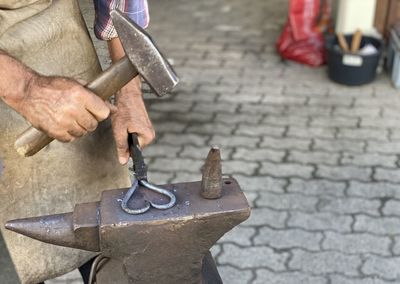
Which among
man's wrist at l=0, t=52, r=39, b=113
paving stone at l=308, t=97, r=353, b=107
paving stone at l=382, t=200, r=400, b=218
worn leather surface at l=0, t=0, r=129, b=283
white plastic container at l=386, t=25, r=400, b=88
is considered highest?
man's wrist at l=0, t=52, r=39, b=113

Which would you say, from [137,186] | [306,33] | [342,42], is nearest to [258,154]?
[342,42]

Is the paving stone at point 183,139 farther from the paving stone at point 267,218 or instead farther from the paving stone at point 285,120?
the paving stone at point 267,218

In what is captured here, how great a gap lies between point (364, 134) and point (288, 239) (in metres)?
1.18

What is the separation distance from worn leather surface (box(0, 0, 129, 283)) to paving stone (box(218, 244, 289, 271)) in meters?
1.19

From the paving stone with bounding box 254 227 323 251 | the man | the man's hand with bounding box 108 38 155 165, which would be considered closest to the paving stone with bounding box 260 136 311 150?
the paving stone with bounding box 254 227 323 251

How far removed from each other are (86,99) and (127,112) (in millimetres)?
364

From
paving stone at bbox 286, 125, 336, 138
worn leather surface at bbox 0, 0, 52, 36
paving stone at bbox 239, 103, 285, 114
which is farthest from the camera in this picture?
paving stone at bbox 239, 103, 285, 114

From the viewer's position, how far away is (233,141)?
3.83 metres

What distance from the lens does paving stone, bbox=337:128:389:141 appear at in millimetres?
3791

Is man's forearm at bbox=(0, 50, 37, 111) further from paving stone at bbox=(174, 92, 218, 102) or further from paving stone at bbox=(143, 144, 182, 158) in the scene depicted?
paving stone at bbox=(174, 92, 218, 102)

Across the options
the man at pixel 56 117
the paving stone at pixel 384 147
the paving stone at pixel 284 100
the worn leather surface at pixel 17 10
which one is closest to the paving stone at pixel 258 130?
the paving stone at pixel 284 100

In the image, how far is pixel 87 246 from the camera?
1415mm

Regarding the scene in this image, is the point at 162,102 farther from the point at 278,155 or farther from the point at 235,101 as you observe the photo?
the point at 278,155

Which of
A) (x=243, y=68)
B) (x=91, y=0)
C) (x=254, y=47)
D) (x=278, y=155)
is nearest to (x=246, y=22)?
(x=254, y=47)
